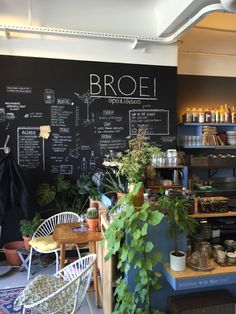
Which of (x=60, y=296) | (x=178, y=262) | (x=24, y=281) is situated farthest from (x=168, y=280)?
(x=24, y=281)

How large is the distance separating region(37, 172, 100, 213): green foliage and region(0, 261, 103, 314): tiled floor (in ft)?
2.61

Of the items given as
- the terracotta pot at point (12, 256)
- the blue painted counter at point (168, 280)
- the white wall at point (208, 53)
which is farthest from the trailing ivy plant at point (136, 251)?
the white wall at point (208, 53)

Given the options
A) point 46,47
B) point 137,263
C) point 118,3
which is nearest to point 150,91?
point 118,3

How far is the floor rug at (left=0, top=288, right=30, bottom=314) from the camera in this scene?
9.12ft

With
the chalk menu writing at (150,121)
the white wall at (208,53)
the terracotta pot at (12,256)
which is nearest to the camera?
the terracotta pot at (12,256)

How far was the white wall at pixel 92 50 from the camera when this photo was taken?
3928 mm

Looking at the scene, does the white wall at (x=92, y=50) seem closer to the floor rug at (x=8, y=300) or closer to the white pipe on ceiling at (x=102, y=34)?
the white pipe on ceiling at (x=102, y=34)

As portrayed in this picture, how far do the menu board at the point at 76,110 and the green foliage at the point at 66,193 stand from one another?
174 mm

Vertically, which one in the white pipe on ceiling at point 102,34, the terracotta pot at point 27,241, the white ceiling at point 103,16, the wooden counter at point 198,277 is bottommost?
the terracotta pot at point 27,241

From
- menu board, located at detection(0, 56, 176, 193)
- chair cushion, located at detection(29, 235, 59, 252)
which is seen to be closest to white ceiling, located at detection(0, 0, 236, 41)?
menu board, located at detection(0, 56, 176, 193)

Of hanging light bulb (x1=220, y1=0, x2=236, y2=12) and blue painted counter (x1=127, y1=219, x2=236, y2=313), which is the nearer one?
blue painted counter (x1=127, y1=219, x2=236, y2=313)

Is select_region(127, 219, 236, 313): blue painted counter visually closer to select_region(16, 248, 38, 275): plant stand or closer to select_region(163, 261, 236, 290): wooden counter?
select_region(163, 261, 236, 290): wooden counter

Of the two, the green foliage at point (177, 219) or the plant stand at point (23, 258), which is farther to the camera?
the plant stand at point (23, 258)

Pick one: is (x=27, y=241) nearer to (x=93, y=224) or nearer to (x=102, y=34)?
(x=93, y=224)
